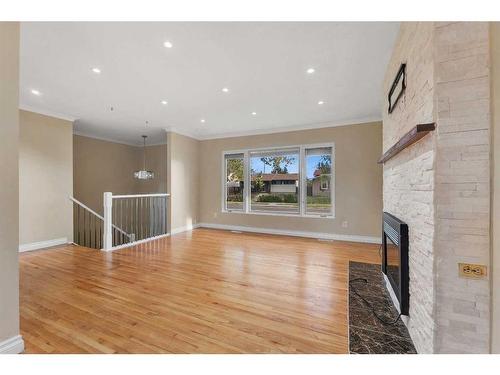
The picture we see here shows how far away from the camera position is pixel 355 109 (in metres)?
4.36

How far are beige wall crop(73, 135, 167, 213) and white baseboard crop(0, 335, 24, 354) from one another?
18.2 ft

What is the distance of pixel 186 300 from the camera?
2.37 metres

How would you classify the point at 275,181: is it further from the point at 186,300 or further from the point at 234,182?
the point at 186,300

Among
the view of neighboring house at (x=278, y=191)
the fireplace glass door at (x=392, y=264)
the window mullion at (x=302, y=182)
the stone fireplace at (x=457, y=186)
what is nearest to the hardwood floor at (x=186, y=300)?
the view of neighboring house at (x=278, y=191)

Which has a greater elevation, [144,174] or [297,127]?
[297,127]

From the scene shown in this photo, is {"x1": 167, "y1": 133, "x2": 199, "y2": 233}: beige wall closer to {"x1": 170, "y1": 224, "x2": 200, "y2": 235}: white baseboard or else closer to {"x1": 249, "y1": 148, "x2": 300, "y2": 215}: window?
{"x1": 170, "y1": 224, "x2": 200, "y2": 235}: white baseboard

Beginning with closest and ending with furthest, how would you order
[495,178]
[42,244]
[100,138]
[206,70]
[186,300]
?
[495,178] → [186,300] → [206,70] → [42,244] → [100,138]

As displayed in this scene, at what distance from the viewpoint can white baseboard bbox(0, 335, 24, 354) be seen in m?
1.52

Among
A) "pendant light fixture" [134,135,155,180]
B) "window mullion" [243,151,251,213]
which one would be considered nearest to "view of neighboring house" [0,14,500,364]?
"window mullion" [243,151,251,213]

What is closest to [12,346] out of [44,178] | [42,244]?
[42,244]

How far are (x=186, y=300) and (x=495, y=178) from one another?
8.85 feet
